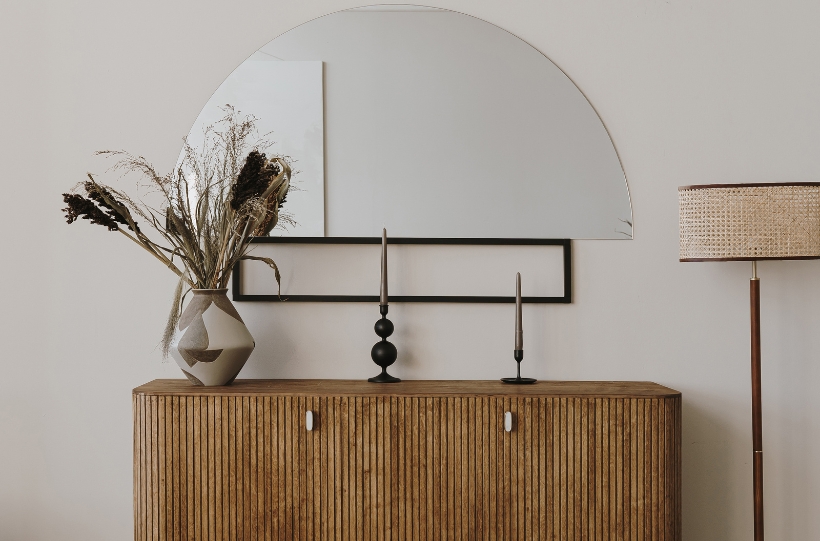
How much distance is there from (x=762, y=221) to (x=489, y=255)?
2.58ft

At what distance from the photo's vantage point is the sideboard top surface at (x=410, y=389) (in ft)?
5.67

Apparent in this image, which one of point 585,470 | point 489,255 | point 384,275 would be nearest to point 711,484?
point 585,470

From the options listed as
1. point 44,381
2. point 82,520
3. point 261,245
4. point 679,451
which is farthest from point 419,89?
point 82,520

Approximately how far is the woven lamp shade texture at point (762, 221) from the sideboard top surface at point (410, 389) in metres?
0.45

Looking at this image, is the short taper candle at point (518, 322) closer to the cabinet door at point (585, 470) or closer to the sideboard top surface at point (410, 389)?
the sideboard top surface at point (410, 389)

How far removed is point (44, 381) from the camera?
2.12m

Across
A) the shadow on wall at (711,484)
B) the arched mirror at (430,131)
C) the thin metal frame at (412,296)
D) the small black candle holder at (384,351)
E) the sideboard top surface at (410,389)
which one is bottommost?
the shadow on wall at (711,484)

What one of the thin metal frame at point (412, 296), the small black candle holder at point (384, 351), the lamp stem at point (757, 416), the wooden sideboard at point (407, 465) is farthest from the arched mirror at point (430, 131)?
the wooden sideboard at point (407, 465)

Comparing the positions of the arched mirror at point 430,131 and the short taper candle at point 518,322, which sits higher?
the arched mirror at point 430,131

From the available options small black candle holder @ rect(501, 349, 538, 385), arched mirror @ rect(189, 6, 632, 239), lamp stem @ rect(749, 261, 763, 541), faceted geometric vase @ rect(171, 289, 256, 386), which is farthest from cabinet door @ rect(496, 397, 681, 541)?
faceted geometric vase @ rect(171, 289, 256, 386)

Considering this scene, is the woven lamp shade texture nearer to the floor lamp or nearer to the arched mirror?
the floor lamp

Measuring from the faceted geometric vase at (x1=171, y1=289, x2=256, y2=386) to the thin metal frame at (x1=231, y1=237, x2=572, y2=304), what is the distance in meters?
0.21

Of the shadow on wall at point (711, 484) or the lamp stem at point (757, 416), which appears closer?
the lamp stem at point (757, 416)

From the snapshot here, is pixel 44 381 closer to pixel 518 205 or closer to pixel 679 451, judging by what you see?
pixel 518 205
